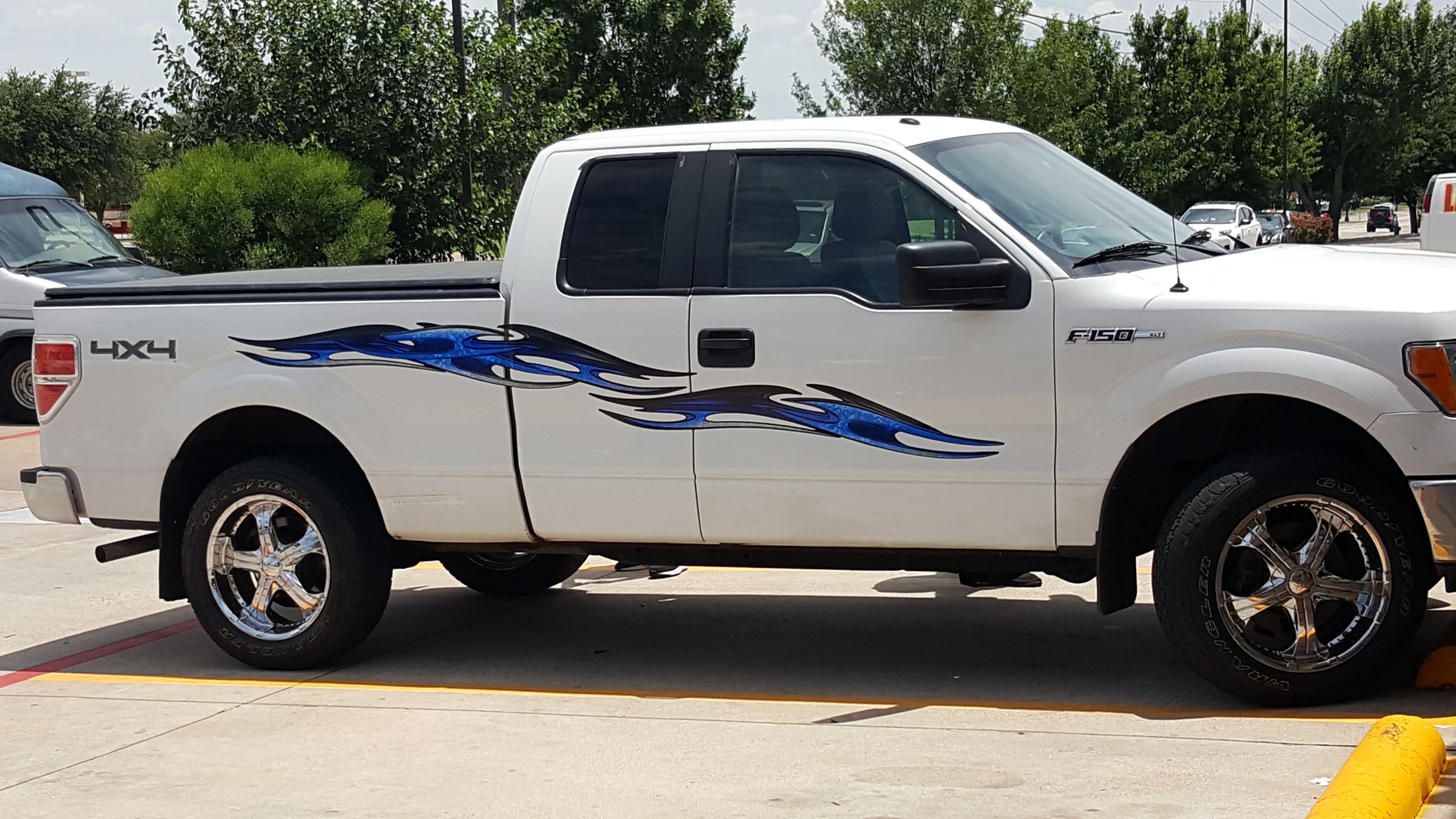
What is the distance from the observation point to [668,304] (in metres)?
5.93

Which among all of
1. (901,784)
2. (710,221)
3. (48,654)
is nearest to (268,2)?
(48,654)

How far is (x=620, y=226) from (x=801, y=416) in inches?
40.3

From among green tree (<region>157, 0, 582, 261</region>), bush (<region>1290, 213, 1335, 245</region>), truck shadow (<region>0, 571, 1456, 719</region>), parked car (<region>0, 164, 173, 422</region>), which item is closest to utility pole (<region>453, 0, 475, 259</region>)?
green tree (<region>157, 0, 582, 261</region>)

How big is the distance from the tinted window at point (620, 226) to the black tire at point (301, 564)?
1.34 metres

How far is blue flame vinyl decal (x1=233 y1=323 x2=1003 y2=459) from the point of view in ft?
18.7

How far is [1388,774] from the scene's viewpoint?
425 centimetres

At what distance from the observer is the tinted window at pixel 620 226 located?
6.05 m

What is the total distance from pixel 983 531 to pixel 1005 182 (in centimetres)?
125

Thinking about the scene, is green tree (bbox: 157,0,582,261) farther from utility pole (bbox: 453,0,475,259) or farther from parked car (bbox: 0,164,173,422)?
parked car (bbox: 0,164,173,422)

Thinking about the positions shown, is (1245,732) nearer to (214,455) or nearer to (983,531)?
(983,531)

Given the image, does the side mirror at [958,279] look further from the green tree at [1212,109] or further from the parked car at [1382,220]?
the parked car at [1382,220]

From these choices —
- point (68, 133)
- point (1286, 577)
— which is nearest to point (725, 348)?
point (1286, 577)

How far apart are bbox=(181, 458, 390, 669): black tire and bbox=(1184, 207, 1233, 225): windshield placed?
3705 cm

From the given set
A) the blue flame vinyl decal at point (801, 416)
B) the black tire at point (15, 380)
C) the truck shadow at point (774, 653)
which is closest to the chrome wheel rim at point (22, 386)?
the black tire at point (15, 380)
